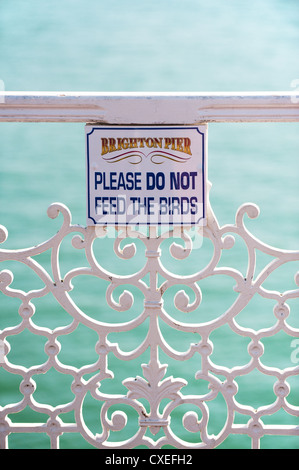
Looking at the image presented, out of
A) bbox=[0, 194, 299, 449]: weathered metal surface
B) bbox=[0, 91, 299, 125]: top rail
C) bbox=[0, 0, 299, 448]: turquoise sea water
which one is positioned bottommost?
bbox=[0, 194, 299, 449]: weathered metal surface

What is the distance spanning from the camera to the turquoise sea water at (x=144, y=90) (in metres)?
4.68

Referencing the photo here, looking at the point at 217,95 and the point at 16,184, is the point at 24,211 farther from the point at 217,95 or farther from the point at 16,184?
the point at 217,95

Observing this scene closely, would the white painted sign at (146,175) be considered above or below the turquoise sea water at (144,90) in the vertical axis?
below

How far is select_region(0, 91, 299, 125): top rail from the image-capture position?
2166 mm

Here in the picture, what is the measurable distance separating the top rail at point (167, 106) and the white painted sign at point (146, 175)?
31 millimetres

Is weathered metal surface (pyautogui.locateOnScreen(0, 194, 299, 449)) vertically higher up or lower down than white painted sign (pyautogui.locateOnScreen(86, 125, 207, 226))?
lower down

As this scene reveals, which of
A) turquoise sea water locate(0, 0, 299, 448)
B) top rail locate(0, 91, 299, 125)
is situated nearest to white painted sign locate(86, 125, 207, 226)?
top rail locate(0, 91, 299, 125)

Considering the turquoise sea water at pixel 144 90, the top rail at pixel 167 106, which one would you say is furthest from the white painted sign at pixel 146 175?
the turquoise sea water at pixel 144 90

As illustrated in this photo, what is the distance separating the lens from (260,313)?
5.23 meters

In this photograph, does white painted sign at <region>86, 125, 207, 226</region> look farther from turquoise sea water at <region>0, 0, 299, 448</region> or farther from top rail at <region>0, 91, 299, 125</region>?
turquoise sea water at <region>0, 0, 299, 448</region>

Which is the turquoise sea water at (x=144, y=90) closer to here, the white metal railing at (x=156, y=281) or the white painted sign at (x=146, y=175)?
the white metal railing at (x=156, y=281)

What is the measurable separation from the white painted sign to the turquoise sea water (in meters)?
1.78
